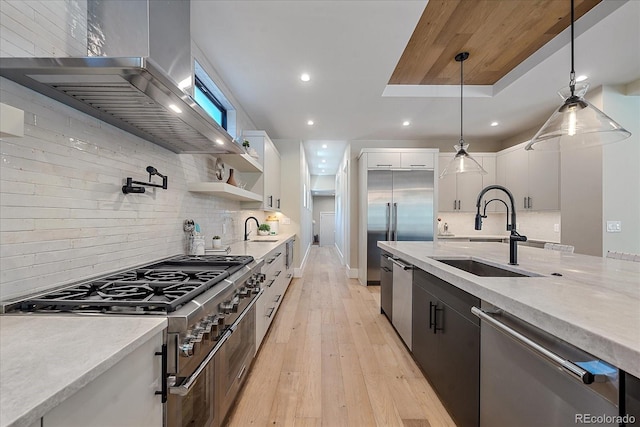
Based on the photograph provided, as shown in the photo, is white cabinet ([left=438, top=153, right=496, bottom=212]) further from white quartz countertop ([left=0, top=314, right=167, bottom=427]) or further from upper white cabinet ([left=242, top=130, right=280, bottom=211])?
white quartz countertop ([left=0, top=314, right=167, bottom=427])

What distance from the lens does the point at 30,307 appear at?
2.99ft

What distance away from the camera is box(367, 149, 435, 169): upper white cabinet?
15.4 feet

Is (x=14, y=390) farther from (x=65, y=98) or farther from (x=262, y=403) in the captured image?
(x=262, y=403)

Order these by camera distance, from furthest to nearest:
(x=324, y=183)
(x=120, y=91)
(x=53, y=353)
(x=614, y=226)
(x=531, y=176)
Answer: (x=324, y=183)
(x=531, y=176)
(x=614, y=226)
(x=120, y=91)
(x=53, y=353)

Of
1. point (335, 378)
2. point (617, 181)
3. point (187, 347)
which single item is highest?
point (617, 181)

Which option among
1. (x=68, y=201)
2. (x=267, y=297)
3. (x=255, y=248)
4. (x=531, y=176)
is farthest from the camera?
(x=531, y=176)

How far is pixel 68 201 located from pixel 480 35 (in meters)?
3.32

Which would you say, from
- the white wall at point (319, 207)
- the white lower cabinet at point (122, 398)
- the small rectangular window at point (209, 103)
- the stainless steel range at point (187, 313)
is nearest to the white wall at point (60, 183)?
the stainless steel range at point (187, 313)

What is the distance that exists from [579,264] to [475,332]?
39.3 inches

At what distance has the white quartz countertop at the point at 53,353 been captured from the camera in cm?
48

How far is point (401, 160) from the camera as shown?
470 cm

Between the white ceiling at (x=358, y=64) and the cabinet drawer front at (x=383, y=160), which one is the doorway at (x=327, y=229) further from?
the white ceiling at (x=358, y=64)

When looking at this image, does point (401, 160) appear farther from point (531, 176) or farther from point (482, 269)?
point (482, 269)

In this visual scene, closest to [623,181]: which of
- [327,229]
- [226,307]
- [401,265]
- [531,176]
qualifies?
[531,176]
